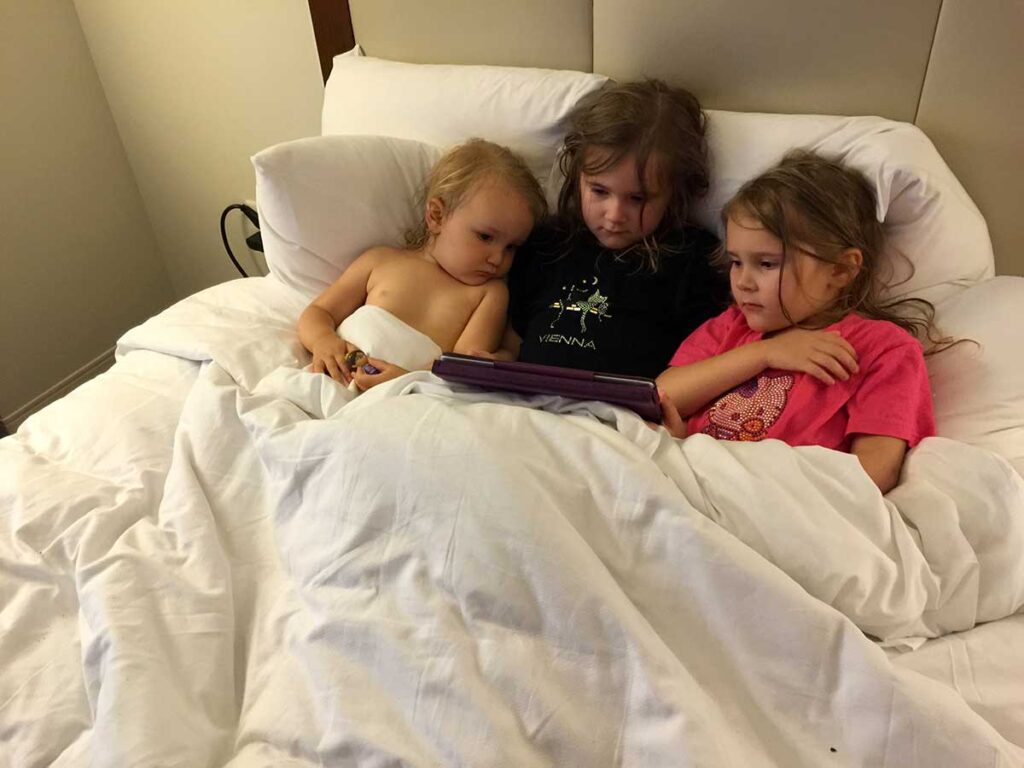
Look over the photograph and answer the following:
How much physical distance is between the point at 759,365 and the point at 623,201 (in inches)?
14.1

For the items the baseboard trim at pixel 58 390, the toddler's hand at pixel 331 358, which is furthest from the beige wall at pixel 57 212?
the toddler's hand at pixel 331 358

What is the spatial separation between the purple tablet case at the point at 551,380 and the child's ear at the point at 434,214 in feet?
1.61

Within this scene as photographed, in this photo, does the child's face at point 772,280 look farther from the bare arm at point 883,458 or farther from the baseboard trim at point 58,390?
the baseboard trim at point 58,390

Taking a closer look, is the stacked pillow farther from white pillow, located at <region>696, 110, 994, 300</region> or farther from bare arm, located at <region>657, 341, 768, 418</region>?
bare arm, located at <region>657, 341, 768, 418</region>

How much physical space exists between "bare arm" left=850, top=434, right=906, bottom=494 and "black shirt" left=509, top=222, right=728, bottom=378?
1.19 ft

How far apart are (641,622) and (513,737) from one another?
0.51ft

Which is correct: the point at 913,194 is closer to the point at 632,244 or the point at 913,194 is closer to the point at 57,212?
the point at 632,244

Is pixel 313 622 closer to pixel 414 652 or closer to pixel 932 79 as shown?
pixel 414 652

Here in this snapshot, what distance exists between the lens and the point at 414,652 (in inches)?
27.3

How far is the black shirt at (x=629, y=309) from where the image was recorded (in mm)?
1195

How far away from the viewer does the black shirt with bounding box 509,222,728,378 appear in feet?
3.92

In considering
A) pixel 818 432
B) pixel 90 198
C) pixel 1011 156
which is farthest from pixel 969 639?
pixel 90 198

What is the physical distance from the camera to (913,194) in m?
1.08

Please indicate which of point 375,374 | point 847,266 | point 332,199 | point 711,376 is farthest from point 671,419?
point 332,199
